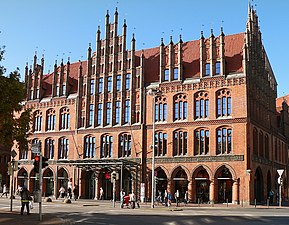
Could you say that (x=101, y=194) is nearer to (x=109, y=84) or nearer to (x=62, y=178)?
(x=62, y=178)

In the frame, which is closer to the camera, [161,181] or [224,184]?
[224,184]

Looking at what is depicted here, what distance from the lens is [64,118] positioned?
6041cm

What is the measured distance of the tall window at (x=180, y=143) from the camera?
4912cm

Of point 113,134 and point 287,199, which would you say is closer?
point 113,134

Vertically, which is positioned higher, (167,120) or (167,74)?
(167,74)

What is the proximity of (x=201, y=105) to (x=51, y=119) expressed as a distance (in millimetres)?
23739

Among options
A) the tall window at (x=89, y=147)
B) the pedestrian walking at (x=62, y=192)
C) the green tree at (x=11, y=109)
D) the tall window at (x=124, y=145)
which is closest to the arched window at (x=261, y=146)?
the tall window at (x=124, y=145)

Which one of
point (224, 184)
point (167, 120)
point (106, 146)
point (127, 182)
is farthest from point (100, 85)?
point (224, 184)

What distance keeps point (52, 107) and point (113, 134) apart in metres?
12.1

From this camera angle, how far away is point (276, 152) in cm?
6000

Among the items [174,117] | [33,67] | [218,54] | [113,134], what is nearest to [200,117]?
[174,117]

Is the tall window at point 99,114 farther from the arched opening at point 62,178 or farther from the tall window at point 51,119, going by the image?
the arched opening at point 62,178

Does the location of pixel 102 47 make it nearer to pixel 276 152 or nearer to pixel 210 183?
pixel 210 183

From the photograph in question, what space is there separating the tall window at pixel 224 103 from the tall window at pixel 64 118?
22.5 m
